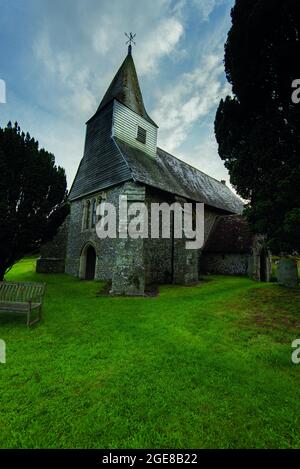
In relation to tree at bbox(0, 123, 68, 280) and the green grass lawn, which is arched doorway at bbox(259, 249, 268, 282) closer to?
the green grass lawn

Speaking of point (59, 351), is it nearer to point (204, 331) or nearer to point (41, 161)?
point (204, 331)

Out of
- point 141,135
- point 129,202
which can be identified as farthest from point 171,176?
point 129,202

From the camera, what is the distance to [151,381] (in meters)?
3.80

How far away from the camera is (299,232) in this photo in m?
6.71

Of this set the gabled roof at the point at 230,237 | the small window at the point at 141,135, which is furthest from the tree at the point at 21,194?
the gabled roof at the point at 230,237

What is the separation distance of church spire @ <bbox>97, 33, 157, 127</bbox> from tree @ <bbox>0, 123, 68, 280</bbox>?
8112 millimetres

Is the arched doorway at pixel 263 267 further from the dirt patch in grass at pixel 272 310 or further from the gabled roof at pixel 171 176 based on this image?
the dirt patch in grass at pixel 272 310

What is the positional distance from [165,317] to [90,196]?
36.7ft

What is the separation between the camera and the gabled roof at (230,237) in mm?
18438

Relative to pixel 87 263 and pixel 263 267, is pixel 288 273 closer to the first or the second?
pixel 263 267

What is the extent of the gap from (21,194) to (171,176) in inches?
437
